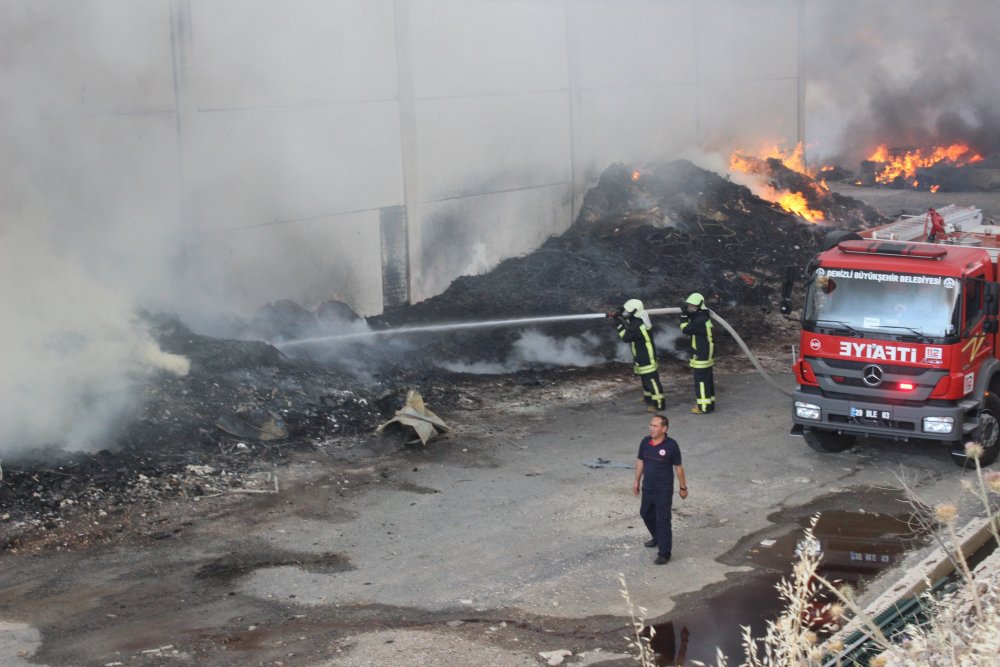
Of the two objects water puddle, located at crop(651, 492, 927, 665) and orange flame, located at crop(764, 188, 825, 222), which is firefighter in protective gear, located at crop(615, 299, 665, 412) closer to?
water puddle, located at crop(651, 492, 927, 665)

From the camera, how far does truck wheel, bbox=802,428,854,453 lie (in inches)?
449

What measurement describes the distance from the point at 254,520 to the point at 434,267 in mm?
8137

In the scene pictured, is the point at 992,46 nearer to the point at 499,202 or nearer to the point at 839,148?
the point at 839,148

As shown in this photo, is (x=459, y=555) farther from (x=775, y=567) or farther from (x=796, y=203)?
(x=796, y=203)

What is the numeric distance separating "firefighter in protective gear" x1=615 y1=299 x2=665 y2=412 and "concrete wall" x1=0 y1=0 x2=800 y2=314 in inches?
182

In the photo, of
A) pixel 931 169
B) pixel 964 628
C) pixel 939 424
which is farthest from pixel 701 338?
pixel 931 169

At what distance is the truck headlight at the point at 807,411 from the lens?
→ 1077 centimetres

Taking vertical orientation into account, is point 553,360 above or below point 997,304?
below

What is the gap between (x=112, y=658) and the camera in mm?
7285

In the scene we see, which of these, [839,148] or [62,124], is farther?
[839,148]

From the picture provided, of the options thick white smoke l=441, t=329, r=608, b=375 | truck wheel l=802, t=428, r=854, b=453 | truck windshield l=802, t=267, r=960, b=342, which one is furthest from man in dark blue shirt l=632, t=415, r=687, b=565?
thick white smoke l=441, t=329, r=608, b=375

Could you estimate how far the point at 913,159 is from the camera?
104 feet

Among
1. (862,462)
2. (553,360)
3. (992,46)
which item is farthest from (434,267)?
(992,46)

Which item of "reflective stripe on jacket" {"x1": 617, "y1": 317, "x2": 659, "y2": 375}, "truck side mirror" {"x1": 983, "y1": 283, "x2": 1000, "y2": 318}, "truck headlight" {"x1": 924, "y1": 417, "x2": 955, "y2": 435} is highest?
"truck side mirror" {"x1": 983, "y1": 283, "x2": 1000, "y2": 318}
